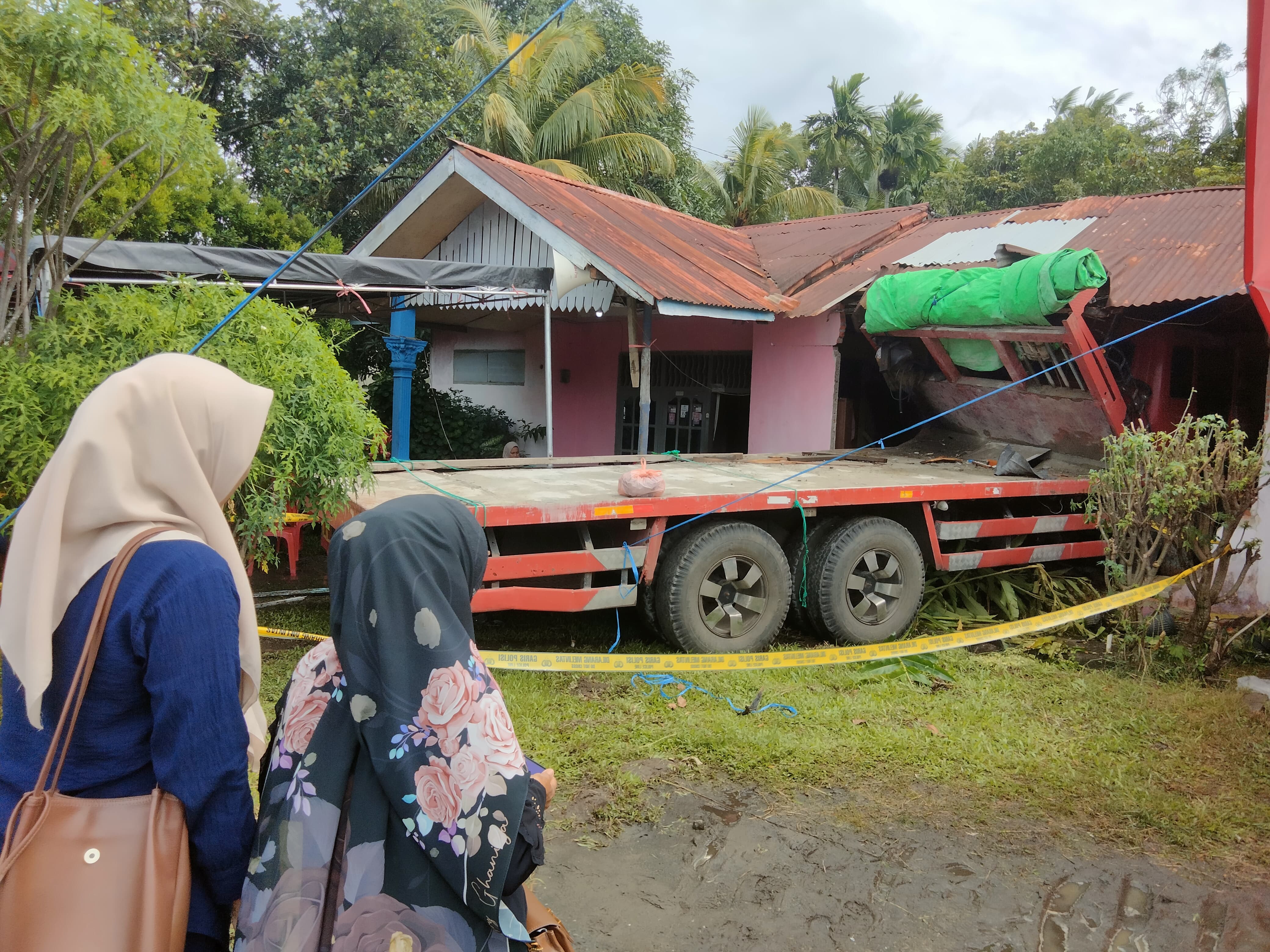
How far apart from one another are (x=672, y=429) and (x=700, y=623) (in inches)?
260

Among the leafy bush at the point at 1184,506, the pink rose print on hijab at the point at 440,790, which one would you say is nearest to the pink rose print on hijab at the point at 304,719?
the pink rose print on hijab at the point at 440,790

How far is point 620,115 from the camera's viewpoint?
60.1ft

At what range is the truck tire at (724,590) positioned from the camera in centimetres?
559

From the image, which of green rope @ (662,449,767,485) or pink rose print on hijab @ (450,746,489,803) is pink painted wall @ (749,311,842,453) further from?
pink rose print on hijab @ (450,746,489,803)

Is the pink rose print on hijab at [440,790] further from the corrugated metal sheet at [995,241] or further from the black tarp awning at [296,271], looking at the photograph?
the corrugated metal sheet at [995,241]

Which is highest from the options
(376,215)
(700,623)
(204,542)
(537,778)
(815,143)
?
(815,143)

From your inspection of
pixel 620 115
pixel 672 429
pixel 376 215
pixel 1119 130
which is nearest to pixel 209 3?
pixel 376 215

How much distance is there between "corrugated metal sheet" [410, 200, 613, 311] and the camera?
977cm

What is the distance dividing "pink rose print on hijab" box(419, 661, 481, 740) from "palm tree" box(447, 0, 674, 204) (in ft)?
54.0

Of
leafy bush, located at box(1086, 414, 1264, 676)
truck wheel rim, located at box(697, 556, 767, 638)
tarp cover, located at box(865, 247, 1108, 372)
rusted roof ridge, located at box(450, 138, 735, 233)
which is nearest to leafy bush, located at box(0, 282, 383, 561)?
truck wheel rim, located at box(697, 556, 767, 638)

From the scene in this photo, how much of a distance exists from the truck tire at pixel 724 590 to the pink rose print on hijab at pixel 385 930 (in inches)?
157

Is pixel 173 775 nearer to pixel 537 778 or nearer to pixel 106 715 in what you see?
pixel 106 715

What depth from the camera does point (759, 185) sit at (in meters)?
23.5

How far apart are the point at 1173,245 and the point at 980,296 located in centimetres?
226
